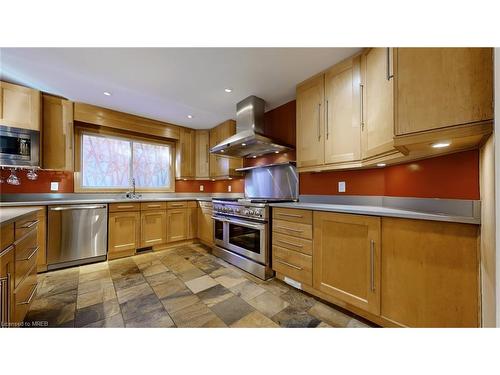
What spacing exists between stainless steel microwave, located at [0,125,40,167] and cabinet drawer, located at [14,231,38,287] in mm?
1396

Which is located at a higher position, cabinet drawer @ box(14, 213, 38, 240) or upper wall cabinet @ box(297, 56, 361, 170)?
upper wall cabinet @ box(297, 56, 361, 170)

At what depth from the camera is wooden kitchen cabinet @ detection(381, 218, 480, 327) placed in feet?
3.08

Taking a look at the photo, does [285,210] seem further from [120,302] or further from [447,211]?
[120,302]

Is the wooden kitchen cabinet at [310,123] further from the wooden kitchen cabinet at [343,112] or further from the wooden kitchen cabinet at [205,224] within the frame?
the wooden kitchen cabinet at [205,224]

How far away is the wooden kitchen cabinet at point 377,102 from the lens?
1.23 m

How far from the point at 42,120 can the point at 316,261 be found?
3748 millimetres

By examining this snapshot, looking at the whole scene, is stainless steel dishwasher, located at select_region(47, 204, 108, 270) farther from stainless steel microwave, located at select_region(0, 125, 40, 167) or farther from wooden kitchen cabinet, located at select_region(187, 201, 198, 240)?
wooden kitchen cabinet, located at select_region(187, 201, 198, 240)

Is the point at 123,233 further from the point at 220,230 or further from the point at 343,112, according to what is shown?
the point at 343,112

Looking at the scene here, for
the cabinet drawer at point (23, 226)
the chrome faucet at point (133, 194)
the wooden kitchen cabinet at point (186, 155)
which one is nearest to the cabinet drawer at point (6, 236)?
the cabinet drawer at point (23, 226)

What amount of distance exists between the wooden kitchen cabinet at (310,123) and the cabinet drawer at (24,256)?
2.38 meters

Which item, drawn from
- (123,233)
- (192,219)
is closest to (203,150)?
(192,219)

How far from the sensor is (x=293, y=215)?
181cm

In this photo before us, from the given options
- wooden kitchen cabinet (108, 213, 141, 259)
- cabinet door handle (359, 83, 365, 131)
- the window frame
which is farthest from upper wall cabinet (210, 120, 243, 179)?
cabinet door handle (359, 83, 365, 131)

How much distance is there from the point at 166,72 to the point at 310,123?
1646 mm
